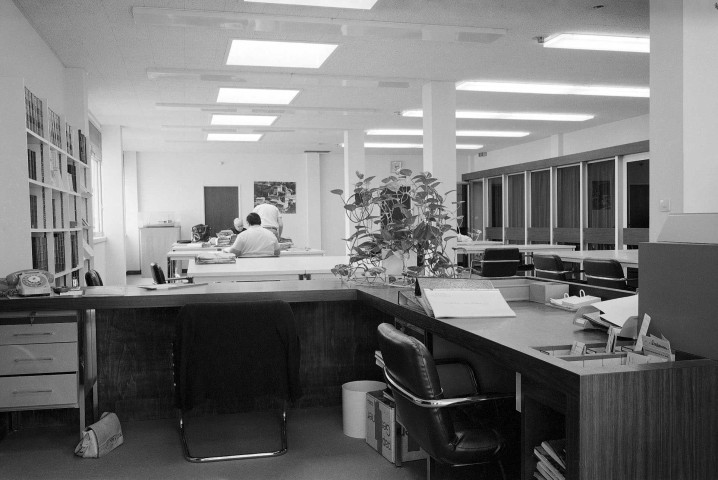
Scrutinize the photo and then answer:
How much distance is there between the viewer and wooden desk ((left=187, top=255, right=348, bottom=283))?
223 inches

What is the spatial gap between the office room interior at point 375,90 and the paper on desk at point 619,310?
0.48m

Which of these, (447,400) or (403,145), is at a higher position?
(403,145)

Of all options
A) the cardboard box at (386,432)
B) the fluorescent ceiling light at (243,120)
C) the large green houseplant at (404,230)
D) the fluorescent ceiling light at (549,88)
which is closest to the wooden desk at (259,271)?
the large green houseplant at (404,230)

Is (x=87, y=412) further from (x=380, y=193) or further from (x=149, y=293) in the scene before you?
(x=380, y=193)

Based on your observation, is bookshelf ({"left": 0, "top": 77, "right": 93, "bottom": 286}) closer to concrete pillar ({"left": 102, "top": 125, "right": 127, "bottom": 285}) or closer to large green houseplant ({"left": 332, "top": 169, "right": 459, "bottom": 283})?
large green houseplant ({"left": 332, "top": 169, "right": 459, "bottom": 283})

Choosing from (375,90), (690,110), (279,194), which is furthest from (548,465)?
(279,194)

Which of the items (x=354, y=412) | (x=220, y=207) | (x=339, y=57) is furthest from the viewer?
(x=220, y=207)

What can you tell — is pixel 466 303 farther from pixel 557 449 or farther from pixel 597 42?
pixel 597 42

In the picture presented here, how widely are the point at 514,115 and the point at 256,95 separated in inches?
183

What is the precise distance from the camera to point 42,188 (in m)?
5.32

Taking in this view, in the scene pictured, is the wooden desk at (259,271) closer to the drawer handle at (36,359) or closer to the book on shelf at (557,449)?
the drawer handle at (36,359)

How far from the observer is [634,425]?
5.66ft

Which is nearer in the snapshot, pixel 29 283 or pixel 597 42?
pixel 29 283

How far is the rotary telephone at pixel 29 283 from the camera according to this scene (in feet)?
A: 12.0
